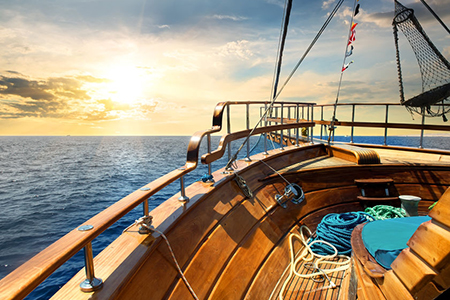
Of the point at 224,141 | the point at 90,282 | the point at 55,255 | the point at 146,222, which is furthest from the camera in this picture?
the point at 224,141

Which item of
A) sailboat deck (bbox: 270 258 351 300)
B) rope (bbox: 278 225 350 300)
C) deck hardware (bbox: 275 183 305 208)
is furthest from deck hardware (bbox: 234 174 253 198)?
sailboat deck (bbox: 270 258 351 300)

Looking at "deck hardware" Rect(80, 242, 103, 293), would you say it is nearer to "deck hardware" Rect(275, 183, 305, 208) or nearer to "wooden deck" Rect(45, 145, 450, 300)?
"wooden deck" Rect(45, 145, 450, 300)

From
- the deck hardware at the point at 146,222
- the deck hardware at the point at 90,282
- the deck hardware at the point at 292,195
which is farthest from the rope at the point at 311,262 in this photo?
the deck hardware at the point at 90,282

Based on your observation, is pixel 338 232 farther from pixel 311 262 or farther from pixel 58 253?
pixel 58 253

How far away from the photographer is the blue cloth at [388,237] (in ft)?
4.66

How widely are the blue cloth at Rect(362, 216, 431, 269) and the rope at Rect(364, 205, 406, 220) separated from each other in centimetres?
157

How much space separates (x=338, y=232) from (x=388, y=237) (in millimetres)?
1477

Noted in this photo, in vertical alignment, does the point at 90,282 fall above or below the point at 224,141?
below

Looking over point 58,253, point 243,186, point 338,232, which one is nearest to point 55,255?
point 58,253

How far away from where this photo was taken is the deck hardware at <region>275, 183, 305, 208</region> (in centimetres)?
338

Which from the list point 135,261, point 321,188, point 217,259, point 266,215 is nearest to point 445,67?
point 321,188

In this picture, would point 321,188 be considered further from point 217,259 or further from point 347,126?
point 347,126

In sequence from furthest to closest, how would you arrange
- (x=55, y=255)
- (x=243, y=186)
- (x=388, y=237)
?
(x=243, y=186) → (x=388, y=237) → (x=55, y=255)

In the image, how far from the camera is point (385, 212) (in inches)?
135
